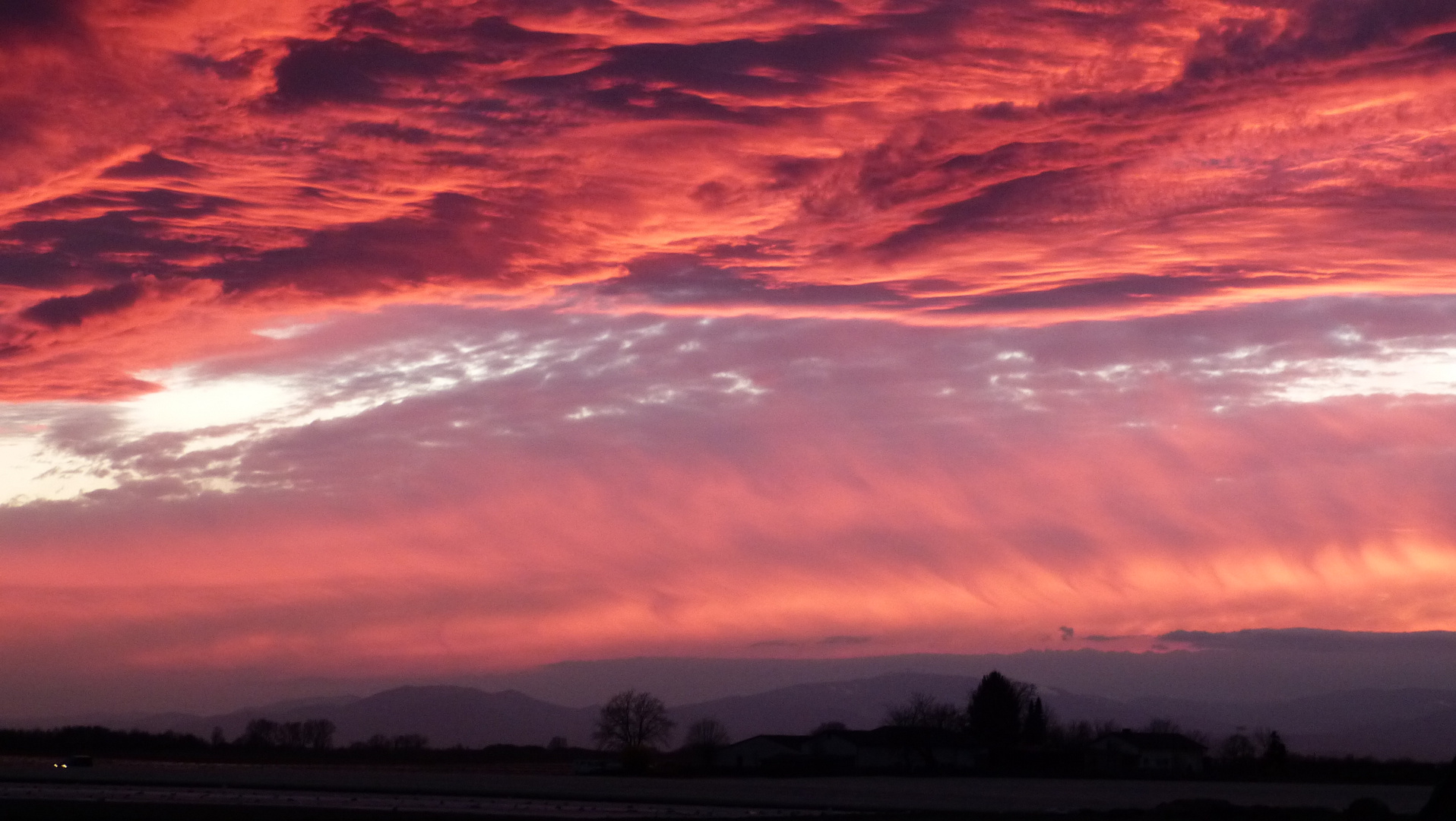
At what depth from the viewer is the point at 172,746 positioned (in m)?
174

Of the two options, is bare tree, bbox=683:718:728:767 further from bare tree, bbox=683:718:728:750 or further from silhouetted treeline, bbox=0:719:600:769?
silhouetted treeline, bbox=0:719:600:769

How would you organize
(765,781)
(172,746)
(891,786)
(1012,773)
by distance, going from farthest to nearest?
(172,746) < (1012,773) < (765,781) < (891,786)

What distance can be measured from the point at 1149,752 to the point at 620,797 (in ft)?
382

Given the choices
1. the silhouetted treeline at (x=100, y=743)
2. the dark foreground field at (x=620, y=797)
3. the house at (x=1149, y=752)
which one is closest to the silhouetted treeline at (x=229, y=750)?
the silhouetted treeline at (x=100, y=743)

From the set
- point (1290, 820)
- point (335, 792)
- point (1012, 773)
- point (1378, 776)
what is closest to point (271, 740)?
point (1012, 773)

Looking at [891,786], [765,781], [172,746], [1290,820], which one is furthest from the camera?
[172,746]

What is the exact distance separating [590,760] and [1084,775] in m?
48.4

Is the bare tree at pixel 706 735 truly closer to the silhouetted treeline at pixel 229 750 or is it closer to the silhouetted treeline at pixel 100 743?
the silhouetted treeline at pixel 229 750

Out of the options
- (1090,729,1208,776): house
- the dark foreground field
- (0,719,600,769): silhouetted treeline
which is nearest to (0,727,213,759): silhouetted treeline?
(0,719,600,769): silhouetted treeline

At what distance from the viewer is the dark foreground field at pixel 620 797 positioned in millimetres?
59875

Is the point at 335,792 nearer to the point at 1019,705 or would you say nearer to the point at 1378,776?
the point at 1378,776

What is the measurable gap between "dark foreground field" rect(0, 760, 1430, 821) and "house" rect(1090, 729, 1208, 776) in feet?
179

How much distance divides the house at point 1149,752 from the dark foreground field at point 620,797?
179ft

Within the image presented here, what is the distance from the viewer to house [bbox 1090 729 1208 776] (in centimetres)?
17425
